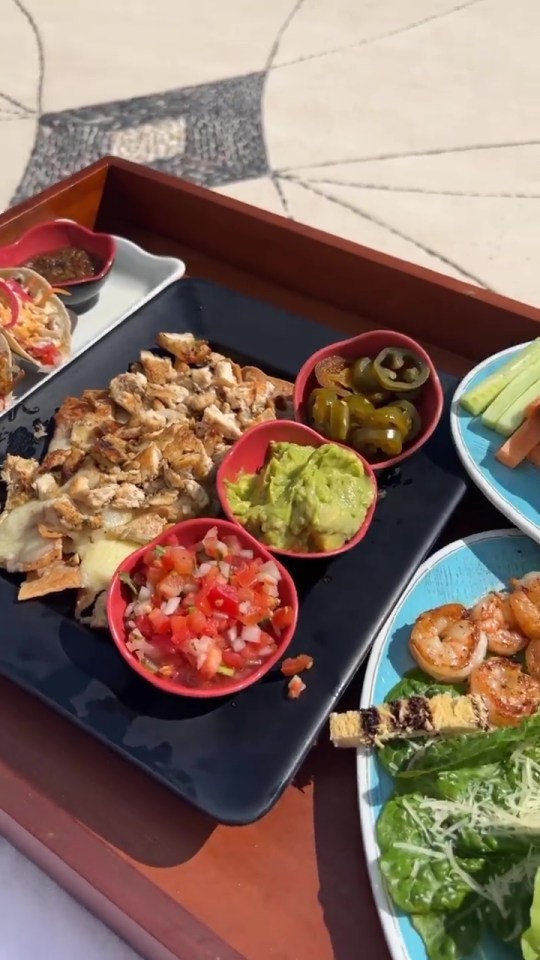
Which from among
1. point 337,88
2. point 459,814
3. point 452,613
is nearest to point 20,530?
point 452,613

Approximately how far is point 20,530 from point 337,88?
349cm

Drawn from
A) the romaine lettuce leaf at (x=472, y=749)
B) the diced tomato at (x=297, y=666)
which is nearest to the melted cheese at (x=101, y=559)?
the diced tomato at (x=297, y=666)

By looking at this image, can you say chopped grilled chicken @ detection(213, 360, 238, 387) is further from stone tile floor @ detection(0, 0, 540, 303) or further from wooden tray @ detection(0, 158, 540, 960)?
stone tile floor @ detection(0, 0, 540, 303)

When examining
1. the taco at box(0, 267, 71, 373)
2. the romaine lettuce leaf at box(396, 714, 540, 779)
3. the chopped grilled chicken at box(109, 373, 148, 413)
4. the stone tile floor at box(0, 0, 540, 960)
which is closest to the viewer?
the romaine lettuce leaf at box(396, 714, 540, 779)

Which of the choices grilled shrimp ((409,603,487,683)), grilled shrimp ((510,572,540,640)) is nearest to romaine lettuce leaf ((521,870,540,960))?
grilled shrimp ((409,603,487,683))

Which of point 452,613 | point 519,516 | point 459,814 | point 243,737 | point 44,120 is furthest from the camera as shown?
point 44,120

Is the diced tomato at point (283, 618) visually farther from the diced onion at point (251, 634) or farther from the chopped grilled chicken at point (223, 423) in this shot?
the chopped grilled chicken at point (223, 423)

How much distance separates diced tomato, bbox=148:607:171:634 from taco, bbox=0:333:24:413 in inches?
37.6

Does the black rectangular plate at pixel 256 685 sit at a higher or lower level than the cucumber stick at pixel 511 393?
lower

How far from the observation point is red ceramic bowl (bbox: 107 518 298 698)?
5.59ft

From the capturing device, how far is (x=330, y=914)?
5.10 ft

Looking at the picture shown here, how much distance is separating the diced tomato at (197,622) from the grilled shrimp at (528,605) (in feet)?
2.37

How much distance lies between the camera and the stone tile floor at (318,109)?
3617 mm

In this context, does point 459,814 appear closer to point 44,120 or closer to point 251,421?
point 251,421
